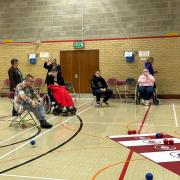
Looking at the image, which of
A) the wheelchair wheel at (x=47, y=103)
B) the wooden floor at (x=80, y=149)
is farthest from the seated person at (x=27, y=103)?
the wheelchair wheel at (x=47, y=103)

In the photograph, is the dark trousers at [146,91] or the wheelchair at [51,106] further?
the dark trousers at [146,91]

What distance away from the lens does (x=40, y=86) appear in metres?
14.2

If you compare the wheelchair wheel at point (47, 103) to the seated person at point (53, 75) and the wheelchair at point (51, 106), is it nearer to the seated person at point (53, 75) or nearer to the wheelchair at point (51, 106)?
the wheelchair at point (51, 106)

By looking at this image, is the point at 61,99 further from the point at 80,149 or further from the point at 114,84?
the point at 114,84

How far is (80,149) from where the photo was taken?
206 inches

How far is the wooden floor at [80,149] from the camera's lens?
13.3 feet

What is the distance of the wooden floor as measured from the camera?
4062 mm

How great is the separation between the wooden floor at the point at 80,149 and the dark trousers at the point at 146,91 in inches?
86.3

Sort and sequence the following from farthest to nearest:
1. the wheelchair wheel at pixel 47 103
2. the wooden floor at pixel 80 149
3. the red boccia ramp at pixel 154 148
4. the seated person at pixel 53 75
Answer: the seated person at pixel 53 75, the wheelchair wheel at pixel 47 103, the red boccia ramp at pixel 154 148, the wooden floor at pixel 80 149

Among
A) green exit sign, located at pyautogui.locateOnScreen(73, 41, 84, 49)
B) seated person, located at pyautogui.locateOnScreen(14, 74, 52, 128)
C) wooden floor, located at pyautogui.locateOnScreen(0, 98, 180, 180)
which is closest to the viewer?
wooden floor, located at pyautogui.locateOnScreen(0, 98, 180, 180)

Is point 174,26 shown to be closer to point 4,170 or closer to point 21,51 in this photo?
point 21,51

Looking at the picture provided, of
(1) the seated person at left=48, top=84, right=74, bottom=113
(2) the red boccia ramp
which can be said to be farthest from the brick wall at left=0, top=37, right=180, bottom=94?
(2) the red boccia ramp

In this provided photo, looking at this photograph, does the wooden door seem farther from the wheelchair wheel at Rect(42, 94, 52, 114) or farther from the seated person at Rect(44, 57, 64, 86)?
the wheelchair wheel at Rect(42, 94, 52, 114)

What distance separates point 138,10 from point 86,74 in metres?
3.26
